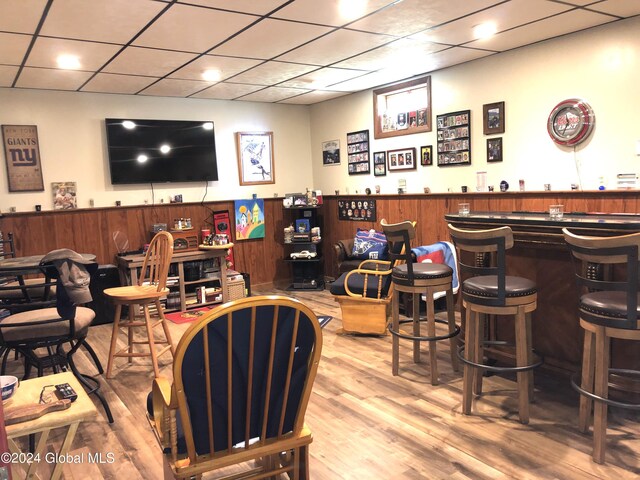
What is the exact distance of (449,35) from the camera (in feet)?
13.0

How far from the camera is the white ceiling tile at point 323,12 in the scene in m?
3.16

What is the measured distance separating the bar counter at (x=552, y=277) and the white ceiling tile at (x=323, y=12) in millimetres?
1499

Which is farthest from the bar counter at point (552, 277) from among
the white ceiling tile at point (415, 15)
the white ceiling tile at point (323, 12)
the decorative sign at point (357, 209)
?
the decorative sign at point (357, 209)

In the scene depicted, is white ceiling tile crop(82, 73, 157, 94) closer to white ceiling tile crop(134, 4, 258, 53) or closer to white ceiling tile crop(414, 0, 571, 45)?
white ceiling tile crop(134, 4, 258, 53)

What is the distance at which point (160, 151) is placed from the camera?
19.8ft

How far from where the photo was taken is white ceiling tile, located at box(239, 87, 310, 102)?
5.94 metres

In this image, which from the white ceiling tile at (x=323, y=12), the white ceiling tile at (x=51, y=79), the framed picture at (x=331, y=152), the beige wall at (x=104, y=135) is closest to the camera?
the white ceiling tile at (x=323, y=12)

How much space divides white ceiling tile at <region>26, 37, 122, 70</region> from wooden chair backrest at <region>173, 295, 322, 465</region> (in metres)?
3.02

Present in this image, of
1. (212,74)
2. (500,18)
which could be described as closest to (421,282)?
(500,18)

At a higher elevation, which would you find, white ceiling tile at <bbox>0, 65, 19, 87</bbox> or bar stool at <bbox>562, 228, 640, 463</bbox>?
white ceiling tile at <bbox>0, 65, 19, 87</bbox>

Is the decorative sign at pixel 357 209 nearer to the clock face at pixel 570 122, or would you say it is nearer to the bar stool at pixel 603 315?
the clock face at pixel 570 122

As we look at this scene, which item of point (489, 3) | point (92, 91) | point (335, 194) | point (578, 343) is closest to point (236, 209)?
point (335, 194)

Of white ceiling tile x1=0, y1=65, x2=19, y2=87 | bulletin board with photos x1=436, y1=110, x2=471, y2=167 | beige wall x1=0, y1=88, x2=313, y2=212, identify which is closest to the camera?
white ceiling tile x1=0, y1=65, x2=19, y2=87

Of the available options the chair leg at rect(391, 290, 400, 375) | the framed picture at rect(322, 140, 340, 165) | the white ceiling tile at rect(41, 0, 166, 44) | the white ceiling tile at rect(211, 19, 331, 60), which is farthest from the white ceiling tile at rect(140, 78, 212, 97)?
the chair leg at rect(391, 290, 400, 375)
